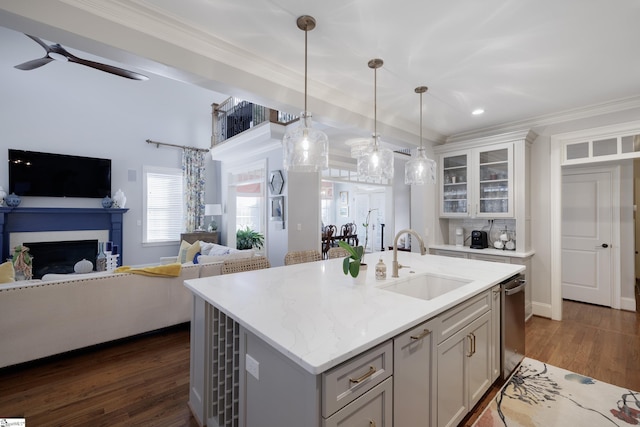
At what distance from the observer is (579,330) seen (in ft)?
11.1

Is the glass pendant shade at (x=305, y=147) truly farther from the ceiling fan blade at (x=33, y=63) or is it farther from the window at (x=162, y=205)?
the window at (x=162, y=205)

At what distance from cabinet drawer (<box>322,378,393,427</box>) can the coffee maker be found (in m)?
3.51

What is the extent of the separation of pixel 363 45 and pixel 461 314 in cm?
205

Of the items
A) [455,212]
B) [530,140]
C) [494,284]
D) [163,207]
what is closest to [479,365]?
[494,284]

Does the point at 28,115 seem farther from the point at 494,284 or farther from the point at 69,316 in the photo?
the point at 494,284

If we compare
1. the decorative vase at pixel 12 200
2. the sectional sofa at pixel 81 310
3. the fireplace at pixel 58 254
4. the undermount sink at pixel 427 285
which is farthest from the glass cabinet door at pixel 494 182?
the decorative vase at pixel 12 200

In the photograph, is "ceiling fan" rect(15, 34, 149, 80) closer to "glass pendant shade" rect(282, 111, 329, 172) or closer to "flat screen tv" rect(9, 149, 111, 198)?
"glass pendant shade" rect(282, 111, 329, 172)

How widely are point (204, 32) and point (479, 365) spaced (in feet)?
10.0

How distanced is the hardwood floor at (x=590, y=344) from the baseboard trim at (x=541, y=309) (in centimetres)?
8

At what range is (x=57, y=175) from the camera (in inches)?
204

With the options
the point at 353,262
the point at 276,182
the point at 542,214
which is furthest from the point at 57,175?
the point at 542,214

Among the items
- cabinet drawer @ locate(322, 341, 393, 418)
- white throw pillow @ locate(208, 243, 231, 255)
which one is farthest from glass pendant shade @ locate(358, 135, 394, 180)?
white throw pillow @ locate(208, 243, 231, 255)

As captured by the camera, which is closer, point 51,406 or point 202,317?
point 202,317

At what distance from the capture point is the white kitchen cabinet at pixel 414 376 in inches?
51.3
